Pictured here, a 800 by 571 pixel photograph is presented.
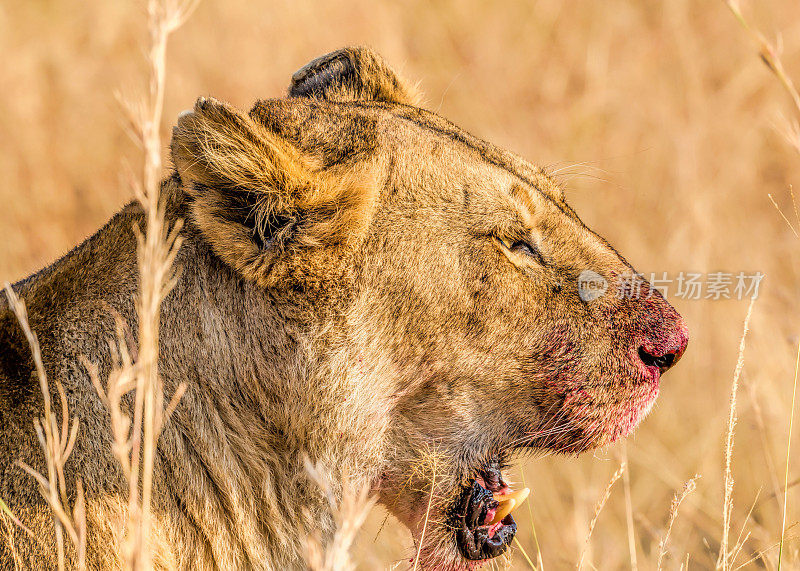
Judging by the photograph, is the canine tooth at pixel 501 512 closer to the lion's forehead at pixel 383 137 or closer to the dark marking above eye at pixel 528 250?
the dark marking above eye at pixel 528 250

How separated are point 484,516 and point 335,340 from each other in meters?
0.75

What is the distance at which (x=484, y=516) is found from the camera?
292cm

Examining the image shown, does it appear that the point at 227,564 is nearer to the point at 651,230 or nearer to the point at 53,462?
the point at 53,462

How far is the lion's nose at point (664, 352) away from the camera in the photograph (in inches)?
113

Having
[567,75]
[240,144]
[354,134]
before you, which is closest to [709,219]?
[567,75]

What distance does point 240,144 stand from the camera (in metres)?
2.43

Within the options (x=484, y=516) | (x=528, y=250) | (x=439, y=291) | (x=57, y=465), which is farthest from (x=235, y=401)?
(x=528, y=250)

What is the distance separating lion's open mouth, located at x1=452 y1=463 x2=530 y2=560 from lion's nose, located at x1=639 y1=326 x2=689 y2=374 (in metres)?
0.54

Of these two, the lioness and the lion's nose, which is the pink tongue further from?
the lion's nose

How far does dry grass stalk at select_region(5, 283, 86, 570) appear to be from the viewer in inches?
85.0

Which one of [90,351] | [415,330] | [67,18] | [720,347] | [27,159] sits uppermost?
[67,18]

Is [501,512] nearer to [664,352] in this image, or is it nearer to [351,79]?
[664,352]

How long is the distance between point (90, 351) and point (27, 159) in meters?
4.83

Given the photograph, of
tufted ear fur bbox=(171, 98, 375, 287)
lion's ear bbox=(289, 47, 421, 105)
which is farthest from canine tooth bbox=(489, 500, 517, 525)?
lion's ear bbox=(289, 47, 421, 105)
